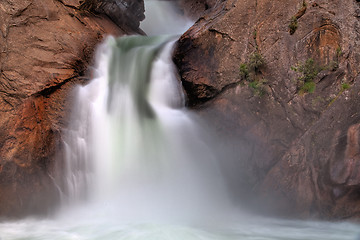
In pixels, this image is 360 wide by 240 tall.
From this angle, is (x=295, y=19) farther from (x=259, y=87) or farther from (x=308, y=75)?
(x=259, y=87)

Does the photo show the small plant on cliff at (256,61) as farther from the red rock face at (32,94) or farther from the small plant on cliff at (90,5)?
the small plant on cliff at (90,5)

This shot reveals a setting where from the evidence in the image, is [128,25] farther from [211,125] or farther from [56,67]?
[211,125]

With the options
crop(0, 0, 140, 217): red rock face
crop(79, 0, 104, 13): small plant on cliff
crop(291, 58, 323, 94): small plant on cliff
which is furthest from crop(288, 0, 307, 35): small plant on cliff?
crop(79, 0, 104, 13): small plant on cliff

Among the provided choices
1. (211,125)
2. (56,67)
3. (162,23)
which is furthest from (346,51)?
(162,23)

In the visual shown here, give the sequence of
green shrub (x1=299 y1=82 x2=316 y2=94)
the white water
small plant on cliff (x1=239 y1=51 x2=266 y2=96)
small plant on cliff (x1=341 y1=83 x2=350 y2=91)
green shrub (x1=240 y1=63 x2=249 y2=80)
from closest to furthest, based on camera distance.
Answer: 1. the white water
2. small plant on cliff (x1=341 y1=83 x2=350 y2=91)
3. green shrub (x1=299 y1=82 x2=316 y2=94)
4. small plant on cliff (x1=239 y1=51 x2=266 y2=96)
5. green shrub (x1=240 y1=63 x2=249 y2=80)

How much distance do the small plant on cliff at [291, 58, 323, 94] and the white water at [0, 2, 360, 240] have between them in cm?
269

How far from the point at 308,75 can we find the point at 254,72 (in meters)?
1.24

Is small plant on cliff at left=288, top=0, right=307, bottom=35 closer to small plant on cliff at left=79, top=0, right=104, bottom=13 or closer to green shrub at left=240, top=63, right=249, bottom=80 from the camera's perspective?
green shrub at left=240, top=63, right=249, bottom=80

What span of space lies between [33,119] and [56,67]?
1.50m

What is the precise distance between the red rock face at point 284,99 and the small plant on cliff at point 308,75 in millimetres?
79

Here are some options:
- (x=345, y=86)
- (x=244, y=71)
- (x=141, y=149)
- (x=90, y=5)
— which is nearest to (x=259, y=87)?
Result: (x=244, y=71)

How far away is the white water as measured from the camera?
614 cm

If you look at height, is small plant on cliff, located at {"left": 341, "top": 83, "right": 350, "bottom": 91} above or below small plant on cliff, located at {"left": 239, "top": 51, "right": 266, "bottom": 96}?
below

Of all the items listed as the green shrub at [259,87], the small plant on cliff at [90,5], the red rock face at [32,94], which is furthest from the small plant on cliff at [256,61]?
the small plant on cliff at [90,5]
